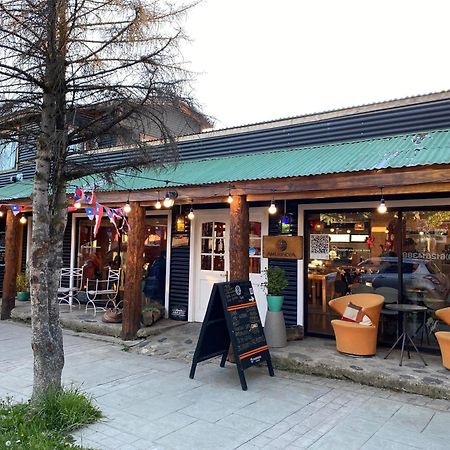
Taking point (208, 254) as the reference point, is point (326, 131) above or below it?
above

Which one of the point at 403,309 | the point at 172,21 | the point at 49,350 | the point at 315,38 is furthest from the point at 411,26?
the point at 49,350

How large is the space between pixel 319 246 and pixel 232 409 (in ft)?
11.9

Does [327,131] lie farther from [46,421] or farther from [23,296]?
[23,296]

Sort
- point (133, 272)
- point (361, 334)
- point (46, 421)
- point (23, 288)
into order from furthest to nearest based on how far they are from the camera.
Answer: point (23, 288), point (133, 272), point (361, 334), point (46, 421)

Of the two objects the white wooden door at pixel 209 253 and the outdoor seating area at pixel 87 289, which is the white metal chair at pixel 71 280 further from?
the white wooden door at pixel 209 253

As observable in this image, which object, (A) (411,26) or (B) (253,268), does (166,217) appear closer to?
(B) (253,268)

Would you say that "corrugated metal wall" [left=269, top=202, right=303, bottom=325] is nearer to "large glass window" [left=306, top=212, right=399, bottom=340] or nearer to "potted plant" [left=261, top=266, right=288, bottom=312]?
"large glass window" [left=306, top=212, right=399, bottom=340]

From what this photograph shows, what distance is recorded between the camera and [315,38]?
1286cm

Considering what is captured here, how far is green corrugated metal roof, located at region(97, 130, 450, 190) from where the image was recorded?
5.44 m

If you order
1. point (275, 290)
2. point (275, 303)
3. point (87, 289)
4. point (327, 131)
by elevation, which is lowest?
point (87, 289)

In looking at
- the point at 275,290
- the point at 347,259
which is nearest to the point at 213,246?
the point at 275,290

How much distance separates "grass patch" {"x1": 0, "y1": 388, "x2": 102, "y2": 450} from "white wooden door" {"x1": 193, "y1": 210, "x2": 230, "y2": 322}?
443 centimetres

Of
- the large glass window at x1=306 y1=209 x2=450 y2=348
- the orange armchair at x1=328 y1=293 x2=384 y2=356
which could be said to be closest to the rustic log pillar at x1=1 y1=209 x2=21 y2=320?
the large glass window at x1=306 y1=209 x2=450 y2=348

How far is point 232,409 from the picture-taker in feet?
14.8
